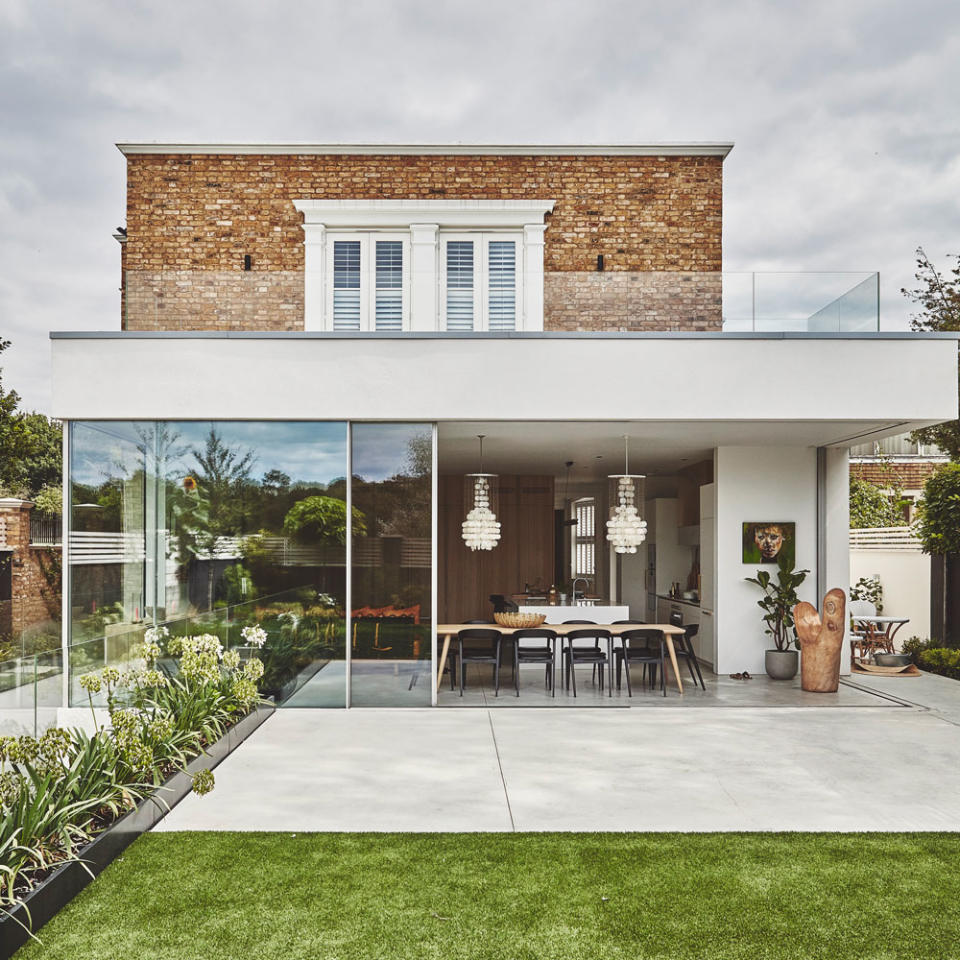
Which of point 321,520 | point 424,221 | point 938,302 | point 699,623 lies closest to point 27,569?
point 321,520

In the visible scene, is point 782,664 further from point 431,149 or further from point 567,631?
point 431,149

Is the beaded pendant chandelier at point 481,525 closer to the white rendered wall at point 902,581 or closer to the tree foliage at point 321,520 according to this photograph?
the tree foliage at point 321,520

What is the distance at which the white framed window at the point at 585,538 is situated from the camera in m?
18.0

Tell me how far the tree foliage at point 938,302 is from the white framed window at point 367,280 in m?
9.64

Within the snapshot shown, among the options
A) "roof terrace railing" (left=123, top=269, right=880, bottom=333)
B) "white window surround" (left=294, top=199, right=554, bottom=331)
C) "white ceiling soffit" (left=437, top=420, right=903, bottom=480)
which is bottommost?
"white ceiling soffit" (left=437, top=420, right=903, bottom=480)

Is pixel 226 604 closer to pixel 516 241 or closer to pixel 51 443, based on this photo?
pixel 516 241

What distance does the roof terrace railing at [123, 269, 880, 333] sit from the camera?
8.91m

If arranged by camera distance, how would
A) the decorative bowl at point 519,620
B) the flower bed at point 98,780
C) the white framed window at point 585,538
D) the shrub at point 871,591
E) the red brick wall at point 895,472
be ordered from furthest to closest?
the red brick wall at point 895,472, the white framed window at point 585,538, the shrub at point 871,591, the decorative bowl at point 519,620, the flower bed at point 98,780

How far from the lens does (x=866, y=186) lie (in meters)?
20.9

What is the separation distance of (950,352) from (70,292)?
88.1 ft

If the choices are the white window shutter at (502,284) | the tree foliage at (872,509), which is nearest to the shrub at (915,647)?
the tree foliage at (872,509)

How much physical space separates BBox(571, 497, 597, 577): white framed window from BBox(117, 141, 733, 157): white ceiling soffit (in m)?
7.65

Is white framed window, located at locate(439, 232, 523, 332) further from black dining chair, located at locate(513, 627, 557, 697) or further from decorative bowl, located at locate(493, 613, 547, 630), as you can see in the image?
black dining chair, located at locate(513, 627, 557, 697)

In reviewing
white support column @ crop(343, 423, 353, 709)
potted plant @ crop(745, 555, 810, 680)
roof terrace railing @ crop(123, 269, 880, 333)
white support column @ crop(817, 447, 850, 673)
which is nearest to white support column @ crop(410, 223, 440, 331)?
roof terrace railing @ crop(123, 269, 880, 333)
